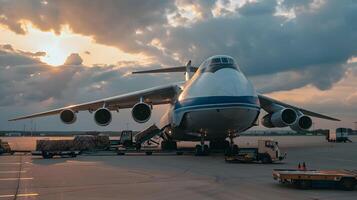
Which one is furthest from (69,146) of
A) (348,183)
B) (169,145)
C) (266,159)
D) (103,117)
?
(348,183)

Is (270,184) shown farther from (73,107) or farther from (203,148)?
(73,107)

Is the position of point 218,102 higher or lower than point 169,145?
higher

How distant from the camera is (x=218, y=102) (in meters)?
19.3

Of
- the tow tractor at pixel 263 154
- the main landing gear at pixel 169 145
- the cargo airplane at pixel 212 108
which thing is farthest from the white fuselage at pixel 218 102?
the main landing gear at pixel 169 145

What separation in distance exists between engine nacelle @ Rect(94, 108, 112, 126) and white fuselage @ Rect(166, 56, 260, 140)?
5110mm

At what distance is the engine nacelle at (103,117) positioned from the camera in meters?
25.4

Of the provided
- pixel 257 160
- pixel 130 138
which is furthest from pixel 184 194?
pixel 130 138

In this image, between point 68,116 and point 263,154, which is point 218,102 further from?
point 68,116

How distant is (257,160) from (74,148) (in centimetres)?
1308

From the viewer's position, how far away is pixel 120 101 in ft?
Answer: 90.6

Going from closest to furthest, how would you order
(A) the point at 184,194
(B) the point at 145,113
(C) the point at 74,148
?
(A) the point at 184,194 → (B) the point at 145,113 → (C) the point at 74,148

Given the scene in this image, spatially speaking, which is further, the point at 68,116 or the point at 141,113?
the point at 68,116

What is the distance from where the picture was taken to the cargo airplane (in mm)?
19469

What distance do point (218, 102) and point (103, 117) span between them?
8.99 meters
